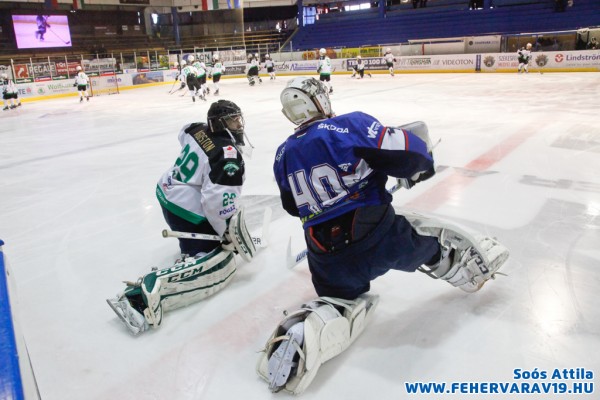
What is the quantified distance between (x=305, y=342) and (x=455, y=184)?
3.09m

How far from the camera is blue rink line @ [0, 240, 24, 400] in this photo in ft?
2.53

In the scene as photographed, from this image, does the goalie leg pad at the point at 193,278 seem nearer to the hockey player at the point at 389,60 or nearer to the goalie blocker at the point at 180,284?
the goalie blocker at the point at 180,284

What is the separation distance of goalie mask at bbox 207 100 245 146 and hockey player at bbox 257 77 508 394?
0.67 metres

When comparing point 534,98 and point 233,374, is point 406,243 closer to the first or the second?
point 233,374

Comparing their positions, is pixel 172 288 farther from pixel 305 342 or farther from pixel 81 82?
pixel 81 82

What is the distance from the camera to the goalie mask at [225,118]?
2.53 metres

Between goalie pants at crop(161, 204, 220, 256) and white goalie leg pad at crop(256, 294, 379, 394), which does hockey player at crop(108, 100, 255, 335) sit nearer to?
goalie pants at crop(161, 204, 220, 256)

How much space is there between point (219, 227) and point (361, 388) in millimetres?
1184

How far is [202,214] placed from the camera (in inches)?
104

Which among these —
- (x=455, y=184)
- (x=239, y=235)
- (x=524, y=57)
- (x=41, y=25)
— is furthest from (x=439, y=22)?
(x=239, y=235)

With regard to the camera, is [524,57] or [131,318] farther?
[524,57]

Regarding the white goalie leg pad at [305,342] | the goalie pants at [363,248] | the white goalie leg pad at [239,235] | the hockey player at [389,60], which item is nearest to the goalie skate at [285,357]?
the white goalie leg pad at [305,342]

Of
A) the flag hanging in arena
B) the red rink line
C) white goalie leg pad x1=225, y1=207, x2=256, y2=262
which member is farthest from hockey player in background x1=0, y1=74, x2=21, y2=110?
the flag hanging in arena

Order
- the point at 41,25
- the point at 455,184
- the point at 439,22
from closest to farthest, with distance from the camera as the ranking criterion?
the point at 455,184
the point at 439,22
the point at 41,25
